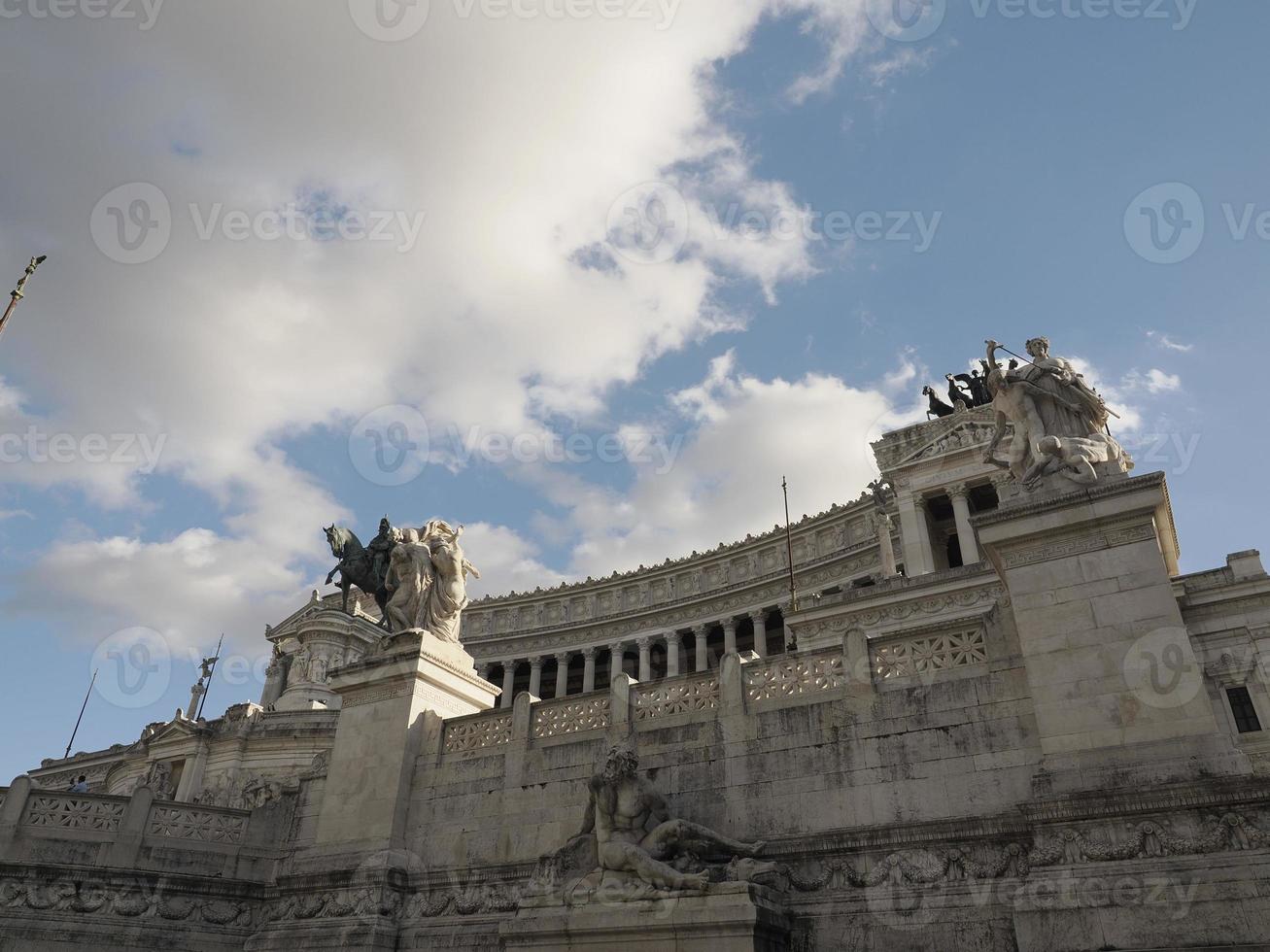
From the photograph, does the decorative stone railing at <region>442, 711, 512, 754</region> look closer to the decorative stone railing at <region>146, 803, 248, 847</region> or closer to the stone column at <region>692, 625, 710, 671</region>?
the decorative stone railing at <region>146, 803, 248, 847</region>

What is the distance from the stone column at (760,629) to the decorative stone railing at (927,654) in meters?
50.4

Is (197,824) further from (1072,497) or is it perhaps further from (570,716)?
(1072,497)

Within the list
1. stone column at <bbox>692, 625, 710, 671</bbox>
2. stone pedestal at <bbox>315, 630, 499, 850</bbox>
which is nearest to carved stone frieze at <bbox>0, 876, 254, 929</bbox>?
stone pedestal at <bbox>315, 630, 499, 850</bbox>

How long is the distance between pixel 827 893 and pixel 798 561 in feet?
174

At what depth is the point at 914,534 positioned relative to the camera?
50500 millimetres

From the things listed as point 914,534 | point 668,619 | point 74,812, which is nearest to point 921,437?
point 914,534

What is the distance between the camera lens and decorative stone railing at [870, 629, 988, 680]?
12617 mm

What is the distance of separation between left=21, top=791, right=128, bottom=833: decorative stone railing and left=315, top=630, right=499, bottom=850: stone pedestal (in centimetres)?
415

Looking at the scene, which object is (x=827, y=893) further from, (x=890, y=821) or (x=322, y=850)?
(x=322, y=850)

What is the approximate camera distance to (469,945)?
1397 centimetres

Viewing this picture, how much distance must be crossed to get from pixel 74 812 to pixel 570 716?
1026cm

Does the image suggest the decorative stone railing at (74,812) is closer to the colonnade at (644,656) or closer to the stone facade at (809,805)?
the stone facade at (809,805)

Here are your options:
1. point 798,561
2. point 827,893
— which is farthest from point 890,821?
point 798,561

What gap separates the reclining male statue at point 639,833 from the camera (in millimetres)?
11844
